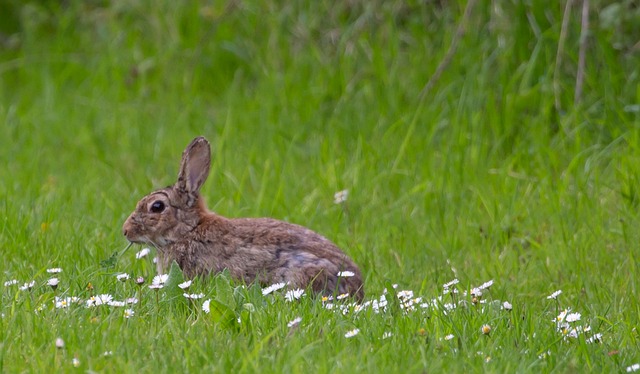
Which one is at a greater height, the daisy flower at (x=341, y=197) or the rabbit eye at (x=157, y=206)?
the rabbit eye at (x=157, y=206)

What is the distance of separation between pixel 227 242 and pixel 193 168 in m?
0.74

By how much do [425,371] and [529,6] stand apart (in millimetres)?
5051

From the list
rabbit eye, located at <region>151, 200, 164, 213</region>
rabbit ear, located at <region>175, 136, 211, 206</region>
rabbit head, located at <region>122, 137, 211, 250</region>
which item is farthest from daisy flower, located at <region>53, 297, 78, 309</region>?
rabbit ear, located at <region>175, 136, 211, 206</region>

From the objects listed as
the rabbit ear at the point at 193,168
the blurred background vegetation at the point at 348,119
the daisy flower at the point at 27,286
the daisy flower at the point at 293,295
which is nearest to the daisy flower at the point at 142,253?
the blurred background vegetation at the point at 348,119

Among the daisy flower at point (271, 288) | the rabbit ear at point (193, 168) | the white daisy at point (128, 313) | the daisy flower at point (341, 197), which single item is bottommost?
the daisy flower at point (341, 197)

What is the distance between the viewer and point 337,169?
25.5 feet

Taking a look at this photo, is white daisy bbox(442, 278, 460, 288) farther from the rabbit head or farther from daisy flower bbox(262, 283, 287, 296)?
the rabbit head

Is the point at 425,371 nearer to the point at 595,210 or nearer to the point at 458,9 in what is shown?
the point at 595,210

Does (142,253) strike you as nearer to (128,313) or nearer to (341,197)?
(128,313)

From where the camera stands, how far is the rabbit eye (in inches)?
245

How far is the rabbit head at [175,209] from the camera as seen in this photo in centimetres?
614

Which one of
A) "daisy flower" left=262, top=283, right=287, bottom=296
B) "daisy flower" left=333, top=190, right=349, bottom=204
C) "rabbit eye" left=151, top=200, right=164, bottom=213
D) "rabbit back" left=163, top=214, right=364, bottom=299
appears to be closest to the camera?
"daisy flower" left=262, top=283, right=287, bottom=296

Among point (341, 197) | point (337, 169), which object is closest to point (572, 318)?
point (341, 197)

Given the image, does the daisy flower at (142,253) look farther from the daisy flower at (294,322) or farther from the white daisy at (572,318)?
the white daisy at (572,318)
